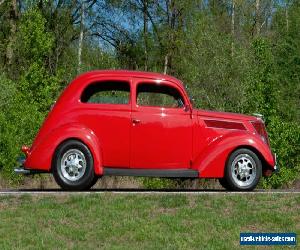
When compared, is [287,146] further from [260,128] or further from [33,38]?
[33,38]

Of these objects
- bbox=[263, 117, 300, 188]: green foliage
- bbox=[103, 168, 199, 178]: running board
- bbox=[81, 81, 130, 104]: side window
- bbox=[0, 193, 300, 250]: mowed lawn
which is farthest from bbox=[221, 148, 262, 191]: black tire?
bbox=[263, 117, 300, 188]: green foliage

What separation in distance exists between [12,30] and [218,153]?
81.3 ft

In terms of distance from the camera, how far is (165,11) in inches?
1641

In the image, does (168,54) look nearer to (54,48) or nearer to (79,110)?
(54,48)

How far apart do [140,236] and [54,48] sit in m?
30.1

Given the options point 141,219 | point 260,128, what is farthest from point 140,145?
point 141,219

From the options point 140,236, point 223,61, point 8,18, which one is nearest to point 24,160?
point 140,236

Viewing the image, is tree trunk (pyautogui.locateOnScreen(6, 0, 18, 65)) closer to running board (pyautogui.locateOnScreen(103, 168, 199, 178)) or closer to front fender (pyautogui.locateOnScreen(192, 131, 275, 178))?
running board (pyautogui.locateOnScreen(103, 168, 199, 178))

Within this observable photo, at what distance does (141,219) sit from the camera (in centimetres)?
805

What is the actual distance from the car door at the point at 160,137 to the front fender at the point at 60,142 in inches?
23.3

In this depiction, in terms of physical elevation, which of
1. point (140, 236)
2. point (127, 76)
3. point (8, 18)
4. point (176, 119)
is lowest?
point (140, 236)

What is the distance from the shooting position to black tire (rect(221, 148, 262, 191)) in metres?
10.5

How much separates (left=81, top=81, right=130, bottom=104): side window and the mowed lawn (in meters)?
2.01

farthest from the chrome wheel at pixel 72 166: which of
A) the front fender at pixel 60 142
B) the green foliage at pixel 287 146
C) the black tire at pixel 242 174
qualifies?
the green foliage at pixel 287 146
